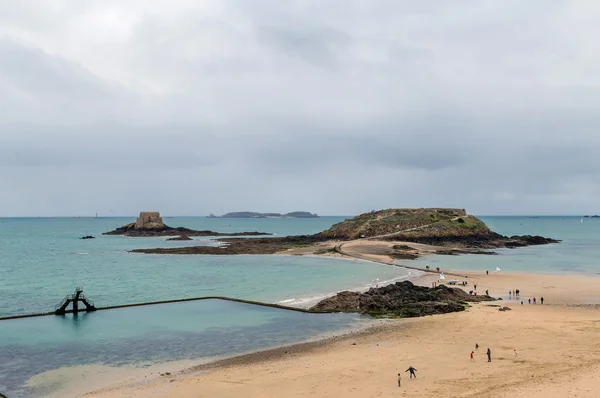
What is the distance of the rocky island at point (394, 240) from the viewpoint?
9988 cm

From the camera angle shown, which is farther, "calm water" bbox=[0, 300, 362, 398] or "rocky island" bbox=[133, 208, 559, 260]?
"rocky island" bbox=[133, 208, 559, 260]

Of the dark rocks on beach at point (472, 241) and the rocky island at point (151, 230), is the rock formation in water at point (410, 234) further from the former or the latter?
the rocky island at point (151, 230)

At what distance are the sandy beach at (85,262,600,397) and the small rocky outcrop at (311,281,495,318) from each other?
2.87 m

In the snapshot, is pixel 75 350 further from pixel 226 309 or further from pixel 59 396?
pixel 226 309

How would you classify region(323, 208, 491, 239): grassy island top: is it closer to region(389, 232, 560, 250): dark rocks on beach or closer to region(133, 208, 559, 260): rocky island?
region(133, 208, 559, 260): rocky island

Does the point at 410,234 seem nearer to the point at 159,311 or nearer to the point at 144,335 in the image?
the point at 159,311

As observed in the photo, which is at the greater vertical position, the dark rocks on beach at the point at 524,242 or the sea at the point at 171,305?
the dark rocks on beach at the point at 524,242

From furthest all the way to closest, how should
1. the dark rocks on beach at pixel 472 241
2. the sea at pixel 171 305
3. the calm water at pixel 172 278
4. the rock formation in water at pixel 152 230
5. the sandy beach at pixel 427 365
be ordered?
the rock formation in water at pixel 152 230, the dark rocks on beach at pixel 472 241, the calm water at pixel 172 278, the sea at pixel 171 305, the sandy beach at pixel 427 365

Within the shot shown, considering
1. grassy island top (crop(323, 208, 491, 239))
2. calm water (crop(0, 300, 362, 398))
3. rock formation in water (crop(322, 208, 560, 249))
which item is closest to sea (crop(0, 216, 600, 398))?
calm water (crop(0, 300, 362, 398))

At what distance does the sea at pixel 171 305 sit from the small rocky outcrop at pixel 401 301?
8.65ft

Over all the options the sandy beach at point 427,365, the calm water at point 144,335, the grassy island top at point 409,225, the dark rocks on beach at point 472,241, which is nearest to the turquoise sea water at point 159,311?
the calm water at point 144,335

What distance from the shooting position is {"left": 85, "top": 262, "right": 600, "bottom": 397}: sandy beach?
21562 millimetres

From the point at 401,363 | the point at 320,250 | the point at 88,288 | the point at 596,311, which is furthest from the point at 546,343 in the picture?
the point at 320,250

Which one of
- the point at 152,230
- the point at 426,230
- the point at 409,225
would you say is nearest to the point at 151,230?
the point at 152,230
